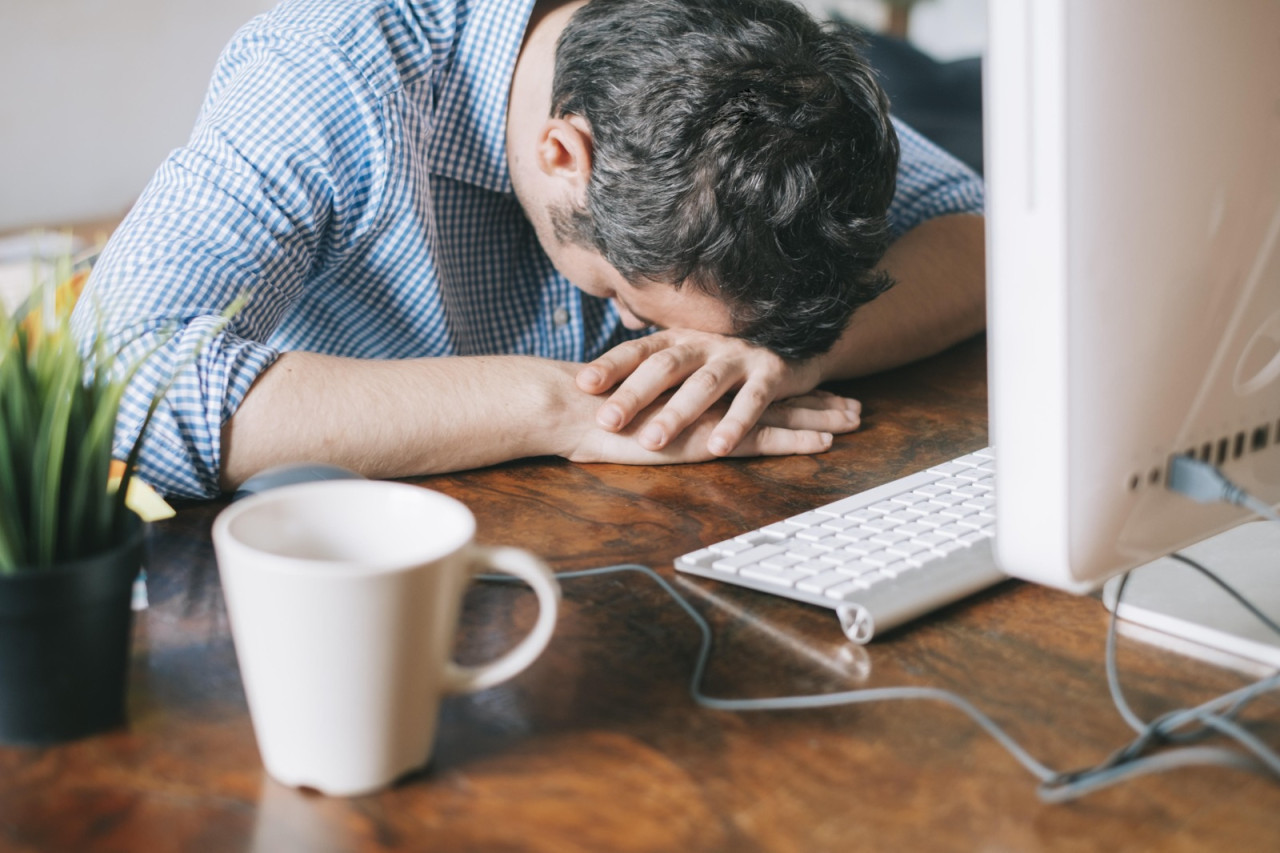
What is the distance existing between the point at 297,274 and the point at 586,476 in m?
0.39

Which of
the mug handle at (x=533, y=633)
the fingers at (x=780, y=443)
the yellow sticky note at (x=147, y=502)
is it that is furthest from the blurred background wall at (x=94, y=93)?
the mug handle at (x=533, y=633)

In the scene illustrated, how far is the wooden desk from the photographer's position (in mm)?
463

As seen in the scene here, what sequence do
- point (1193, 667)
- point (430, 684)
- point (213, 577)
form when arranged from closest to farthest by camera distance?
point (430, 684), point (1193, 667), point (213, 577)

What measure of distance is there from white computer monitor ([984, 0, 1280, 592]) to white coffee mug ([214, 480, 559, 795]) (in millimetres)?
236

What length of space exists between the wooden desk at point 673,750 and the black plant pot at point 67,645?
1 centimetres

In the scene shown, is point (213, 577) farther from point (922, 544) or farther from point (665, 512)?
point (922, 544)

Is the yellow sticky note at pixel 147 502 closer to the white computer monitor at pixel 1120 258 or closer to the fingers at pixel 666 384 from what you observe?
the fingers at pixel 666 384

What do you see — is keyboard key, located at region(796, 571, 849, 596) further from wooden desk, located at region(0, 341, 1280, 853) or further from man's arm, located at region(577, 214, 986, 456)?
man's arm, located at region(577, 214, 986, 456)

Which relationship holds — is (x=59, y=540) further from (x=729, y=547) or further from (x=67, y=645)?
(x=729, y=547)

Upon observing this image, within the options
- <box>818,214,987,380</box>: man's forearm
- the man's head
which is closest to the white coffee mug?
the man's head

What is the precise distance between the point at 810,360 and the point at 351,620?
774 mm

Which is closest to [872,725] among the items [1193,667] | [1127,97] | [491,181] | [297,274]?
[1193,667]

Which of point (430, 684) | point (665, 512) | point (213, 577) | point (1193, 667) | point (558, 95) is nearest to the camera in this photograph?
point (430, 684)

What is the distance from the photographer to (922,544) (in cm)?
72
